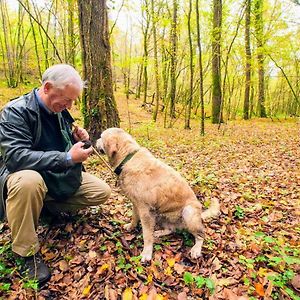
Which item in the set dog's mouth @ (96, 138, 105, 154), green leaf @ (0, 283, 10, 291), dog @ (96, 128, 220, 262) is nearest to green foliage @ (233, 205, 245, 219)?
dog @ (96, 128, 220, 262)

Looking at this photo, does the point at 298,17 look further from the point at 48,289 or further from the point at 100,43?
the point at 48,289

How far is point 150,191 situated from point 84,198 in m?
0.93

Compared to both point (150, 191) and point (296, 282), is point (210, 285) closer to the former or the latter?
point (296, 282)

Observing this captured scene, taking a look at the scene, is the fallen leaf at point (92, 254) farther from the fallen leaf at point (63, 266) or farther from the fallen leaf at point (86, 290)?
the fallen leaf at point (86, 290)

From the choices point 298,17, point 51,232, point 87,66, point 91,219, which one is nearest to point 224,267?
point 91,219

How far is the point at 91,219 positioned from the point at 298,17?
14531 millimetres

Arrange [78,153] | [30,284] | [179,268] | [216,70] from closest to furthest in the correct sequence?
1. [30,284]
2. [78,153]
3. [179,268]
4. [216,70]

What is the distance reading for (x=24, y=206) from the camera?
2.97 metres

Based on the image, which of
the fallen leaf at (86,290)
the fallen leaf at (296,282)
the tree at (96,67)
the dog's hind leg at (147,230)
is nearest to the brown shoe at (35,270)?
the fallen leaf at (86,290)

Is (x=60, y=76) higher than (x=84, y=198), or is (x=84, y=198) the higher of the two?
(x=60, y=76)

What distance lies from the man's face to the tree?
3.46 m

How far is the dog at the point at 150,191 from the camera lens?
3479 millimetres

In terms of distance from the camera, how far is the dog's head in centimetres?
368

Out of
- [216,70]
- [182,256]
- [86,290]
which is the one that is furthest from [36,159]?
[216,70]
